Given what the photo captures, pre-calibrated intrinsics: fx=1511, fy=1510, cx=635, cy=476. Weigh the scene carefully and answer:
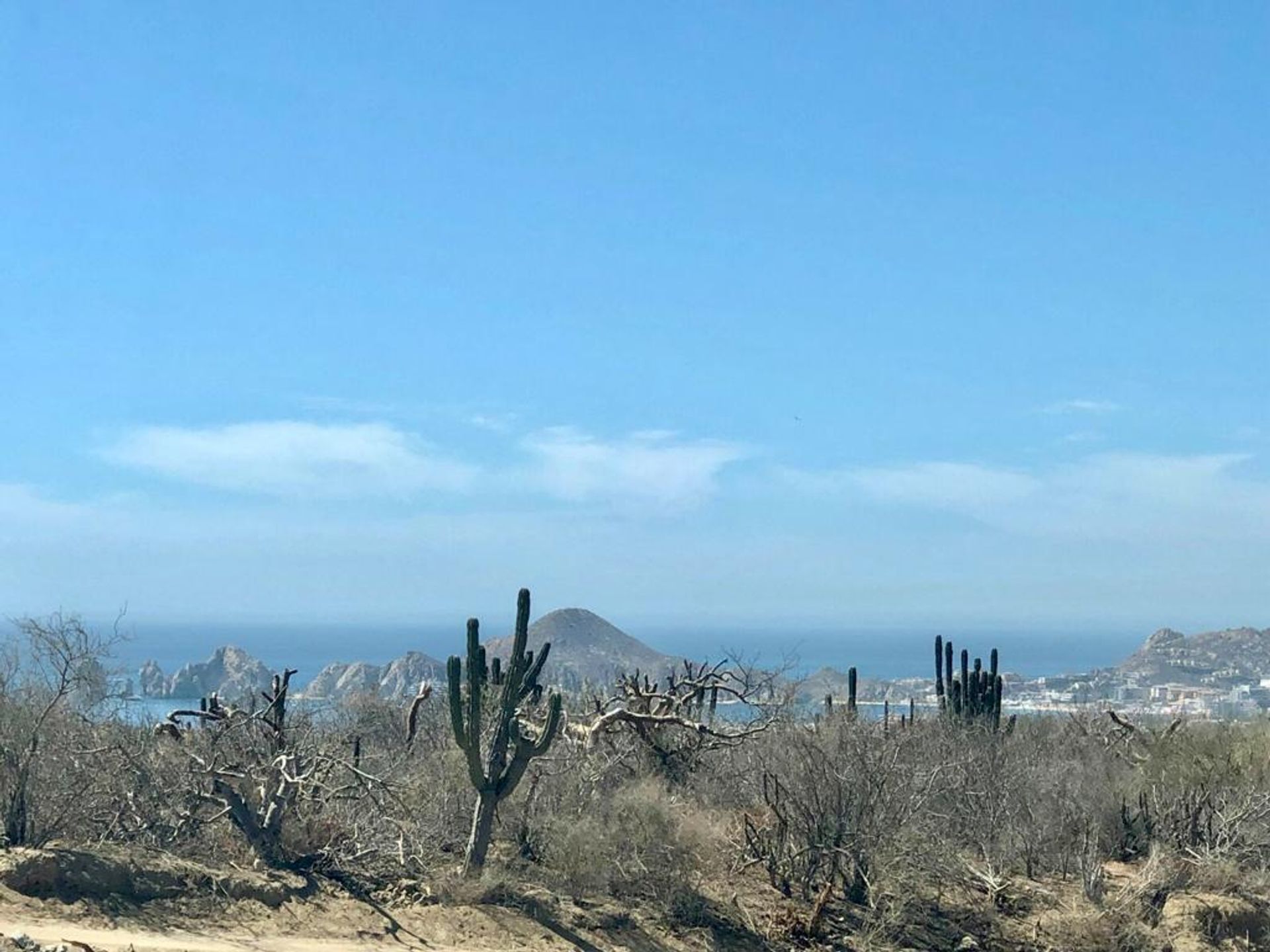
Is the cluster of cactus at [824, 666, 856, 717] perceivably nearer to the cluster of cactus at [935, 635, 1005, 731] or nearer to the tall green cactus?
the cluster of cactus at [935, 635, 1005, 731]

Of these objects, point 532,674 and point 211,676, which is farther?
point 211,676

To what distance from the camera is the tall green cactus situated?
21359 millimetres

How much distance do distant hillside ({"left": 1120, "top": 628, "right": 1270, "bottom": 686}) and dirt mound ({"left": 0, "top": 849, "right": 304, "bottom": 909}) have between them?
8930 cm

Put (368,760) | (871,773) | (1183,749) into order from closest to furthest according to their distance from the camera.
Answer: (871,773)
(368,760)
(1183,749)

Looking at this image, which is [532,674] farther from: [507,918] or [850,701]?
[850,701]

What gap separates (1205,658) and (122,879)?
108845mm

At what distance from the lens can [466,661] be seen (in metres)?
22.2

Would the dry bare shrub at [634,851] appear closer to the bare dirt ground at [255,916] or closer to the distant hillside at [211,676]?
the bare dirt ground at [255,916]

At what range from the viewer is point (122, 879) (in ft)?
63.8

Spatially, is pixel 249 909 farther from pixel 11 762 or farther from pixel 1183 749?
pixel 1183 749

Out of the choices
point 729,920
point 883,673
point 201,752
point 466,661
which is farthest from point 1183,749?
point 883,673

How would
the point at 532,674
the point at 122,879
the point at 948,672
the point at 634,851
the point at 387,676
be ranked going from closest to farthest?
1. the point at 122,879
2. the point at 634,851
3. the point at 532,674
4. the point at 948,672
5. the point at 387,676

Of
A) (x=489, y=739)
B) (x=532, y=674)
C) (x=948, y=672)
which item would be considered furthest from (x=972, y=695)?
(x=489, y=739)

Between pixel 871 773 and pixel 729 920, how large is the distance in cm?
327
